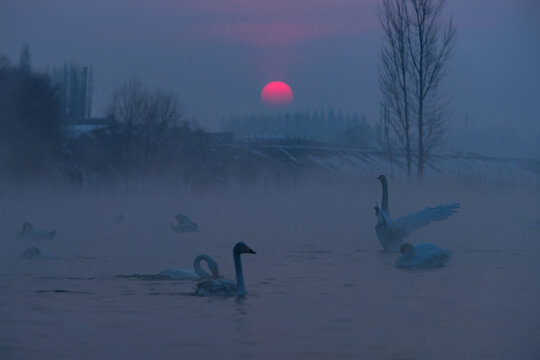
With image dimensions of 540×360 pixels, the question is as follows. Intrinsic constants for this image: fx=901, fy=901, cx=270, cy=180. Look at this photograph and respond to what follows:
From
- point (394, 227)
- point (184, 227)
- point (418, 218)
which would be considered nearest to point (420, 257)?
point (394, 227)

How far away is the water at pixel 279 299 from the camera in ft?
28.0

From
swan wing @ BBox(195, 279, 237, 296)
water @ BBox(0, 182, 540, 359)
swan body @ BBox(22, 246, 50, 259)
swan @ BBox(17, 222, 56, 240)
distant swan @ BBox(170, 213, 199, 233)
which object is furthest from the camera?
distant swan @ BBox(170, 213, 199, 233)

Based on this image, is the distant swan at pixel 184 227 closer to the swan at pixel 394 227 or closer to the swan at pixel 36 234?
the swan at pixel 36 234

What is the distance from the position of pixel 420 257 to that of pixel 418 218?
3.13 meters

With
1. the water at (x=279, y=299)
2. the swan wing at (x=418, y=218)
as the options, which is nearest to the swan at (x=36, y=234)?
the water at (x=279, y=299)

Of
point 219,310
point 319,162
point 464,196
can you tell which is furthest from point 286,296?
point 319,162

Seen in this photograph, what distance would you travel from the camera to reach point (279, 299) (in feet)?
37.6

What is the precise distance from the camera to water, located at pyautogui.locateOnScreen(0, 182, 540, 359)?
8.53 metres

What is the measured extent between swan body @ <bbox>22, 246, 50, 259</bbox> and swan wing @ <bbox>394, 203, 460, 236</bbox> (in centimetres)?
661

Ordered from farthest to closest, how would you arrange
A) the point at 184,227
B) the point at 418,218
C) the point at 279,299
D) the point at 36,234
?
the point at 184,227, the point at 36,234, the point at 418,218, the point at 279,299

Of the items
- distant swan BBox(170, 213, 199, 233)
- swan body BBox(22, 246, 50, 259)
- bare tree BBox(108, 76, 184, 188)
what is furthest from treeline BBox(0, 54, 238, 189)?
swan body BBox(22, 246, 50, 259)

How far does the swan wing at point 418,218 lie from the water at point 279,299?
0.78 metres

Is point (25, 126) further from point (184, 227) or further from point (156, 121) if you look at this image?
point (184, 227)

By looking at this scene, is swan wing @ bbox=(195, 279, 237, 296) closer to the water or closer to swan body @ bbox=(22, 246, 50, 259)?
the water
